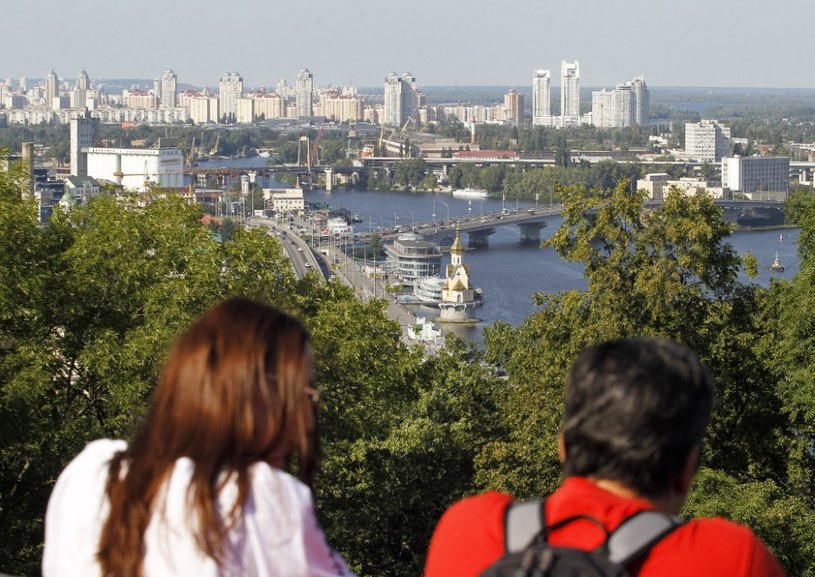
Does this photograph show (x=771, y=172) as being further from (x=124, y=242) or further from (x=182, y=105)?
(x=182, y=105)

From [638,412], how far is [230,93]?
246ft

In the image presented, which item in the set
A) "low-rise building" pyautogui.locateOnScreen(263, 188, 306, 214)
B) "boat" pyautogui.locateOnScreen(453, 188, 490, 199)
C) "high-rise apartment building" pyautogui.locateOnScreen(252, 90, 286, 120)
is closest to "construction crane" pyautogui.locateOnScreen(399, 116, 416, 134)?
"high-rise apartment building" pyautogui.locateOnScreen(252, 90, 286, 120)

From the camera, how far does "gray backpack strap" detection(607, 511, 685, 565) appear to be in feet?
1.79

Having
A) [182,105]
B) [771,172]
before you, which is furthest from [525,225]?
[182,105]

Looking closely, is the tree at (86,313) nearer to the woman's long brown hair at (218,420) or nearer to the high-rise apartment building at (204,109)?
the woman's long brown hair at (218,420)

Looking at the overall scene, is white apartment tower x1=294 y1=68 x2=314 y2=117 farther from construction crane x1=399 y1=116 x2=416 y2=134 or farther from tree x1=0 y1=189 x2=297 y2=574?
tree x1=0 y1=189 x2=297 y2=574

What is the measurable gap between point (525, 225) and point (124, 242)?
2301cm

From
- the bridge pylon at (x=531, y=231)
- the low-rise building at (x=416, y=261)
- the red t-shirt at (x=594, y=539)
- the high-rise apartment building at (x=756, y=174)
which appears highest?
the high-rise apartment building at (x=756, y=174)

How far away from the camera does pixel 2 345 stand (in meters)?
3.27

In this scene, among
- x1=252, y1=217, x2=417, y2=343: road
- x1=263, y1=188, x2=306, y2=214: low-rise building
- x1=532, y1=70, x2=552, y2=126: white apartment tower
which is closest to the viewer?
x1=252, y1=217, x2=417, y2=343: road

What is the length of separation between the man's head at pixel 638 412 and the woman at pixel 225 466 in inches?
4.4

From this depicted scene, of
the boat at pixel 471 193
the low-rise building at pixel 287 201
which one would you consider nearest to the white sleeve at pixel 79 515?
the low-rise building at pixel 287 201

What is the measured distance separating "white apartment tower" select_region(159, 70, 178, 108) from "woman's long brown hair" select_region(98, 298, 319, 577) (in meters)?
80.2

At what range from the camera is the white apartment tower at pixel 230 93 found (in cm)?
7369
